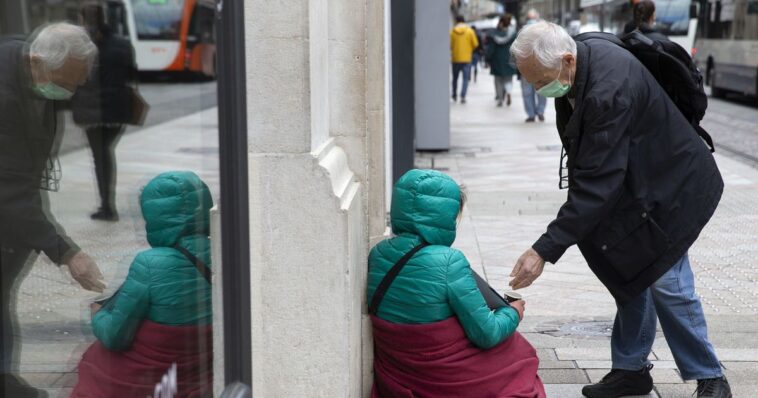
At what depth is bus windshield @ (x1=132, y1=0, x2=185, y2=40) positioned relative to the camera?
200 cm

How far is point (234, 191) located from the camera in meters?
3.04

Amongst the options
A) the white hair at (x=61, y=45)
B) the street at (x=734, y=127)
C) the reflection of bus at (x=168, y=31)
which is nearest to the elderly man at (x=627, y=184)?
the reflection of bus at (x=168, y=31)

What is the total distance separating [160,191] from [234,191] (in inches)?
27.6

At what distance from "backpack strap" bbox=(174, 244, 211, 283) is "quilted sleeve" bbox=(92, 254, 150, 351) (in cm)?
26

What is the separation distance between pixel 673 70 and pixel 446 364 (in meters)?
1.48

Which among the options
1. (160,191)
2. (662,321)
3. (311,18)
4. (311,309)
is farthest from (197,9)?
(662,321)

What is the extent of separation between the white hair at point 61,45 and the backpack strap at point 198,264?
85 centimetres

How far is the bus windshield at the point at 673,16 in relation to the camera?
27250mm

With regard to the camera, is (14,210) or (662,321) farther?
(662,321)

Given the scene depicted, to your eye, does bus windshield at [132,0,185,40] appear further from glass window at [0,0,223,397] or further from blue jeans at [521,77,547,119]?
blue jeans at [521,77,547,119]

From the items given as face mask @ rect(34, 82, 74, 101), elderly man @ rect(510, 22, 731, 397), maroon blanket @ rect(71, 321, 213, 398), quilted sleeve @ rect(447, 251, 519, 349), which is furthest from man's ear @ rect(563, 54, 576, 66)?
face mask @ rect(34, 82, 74, 101)

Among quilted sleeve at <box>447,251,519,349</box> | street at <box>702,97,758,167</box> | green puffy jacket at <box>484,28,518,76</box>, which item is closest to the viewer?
quilted sleeve at <box>447,251,519,349</box>

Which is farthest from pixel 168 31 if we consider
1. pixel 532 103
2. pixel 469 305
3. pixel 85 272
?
pixel 532 103

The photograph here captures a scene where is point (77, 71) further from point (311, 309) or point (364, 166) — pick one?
point (364, 166)
